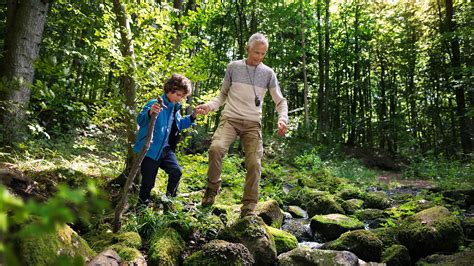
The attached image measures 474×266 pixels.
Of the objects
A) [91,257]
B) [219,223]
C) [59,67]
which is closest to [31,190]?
[91,257]

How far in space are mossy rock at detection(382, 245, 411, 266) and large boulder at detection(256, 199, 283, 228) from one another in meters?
1.57

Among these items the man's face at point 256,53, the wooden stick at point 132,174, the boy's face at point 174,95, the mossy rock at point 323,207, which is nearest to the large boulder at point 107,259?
the wooden stick at point 132,174

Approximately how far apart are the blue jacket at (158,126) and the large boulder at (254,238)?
1.30 meters

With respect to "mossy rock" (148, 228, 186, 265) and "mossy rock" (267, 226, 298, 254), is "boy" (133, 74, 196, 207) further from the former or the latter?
"mossy rock" (267, 226, 298, 254)

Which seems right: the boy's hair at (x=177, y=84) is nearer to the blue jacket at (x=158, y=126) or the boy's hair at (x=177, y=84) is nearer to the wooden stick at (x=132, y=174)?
the blue jacket at (x=158, y=126)

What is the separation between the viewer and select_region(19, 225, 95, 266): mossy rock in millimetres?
2478

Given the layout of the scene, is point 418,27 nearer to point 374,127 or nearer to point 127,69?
point 374,127

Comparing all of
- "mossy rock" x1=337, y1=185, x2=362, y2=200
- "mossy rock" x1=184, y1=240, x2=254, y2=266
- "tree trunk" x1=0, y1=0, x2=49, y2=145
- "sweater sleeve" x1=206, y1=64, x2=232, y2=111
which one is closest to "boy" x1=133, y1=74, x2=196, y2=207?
"sweater sleeve" x1=206, y1=64, x2=232, y2=111

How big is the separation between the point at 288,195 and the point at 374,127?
19.4 metres

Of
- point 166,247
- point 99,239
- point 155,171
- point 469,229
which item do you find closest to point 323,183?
point 469,229

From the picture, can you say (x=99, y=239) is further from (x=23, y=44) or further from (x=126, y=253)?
(x=23, y=44)

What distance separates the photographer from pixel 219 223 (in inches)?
178

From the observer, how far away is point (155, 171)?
4.53 metres

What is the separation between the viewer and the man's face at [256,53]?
461 cm
